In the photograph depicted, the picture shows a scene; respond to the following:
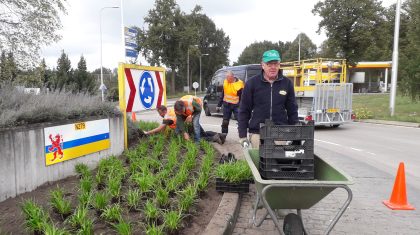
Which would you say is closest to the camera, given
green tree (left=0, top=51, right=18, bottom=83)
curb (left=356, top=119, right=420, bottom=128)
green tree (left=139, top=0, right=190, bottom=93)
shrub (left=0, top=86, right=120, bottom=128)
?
shrub (left=0, top=86, right=120, bottom=128)

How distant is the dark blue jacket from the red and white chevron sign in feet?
10.5

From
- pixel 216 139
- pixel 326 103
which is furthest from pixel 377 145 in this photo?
pixel 216 139

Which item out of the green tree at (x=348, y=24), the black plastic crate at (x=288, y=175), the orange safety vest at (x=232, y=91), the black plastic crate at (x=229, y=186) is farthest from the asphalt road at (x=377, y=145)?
the green tree at (x=348, y=24)

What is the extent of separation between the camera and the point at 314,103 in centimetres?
1298

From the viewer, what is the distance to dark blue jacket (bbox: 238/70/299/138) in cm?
455

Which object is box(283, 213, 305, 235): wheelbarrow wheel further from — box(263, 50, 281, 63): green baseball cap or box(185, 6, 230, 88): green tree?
box(185, 6, 230, 88): green tree

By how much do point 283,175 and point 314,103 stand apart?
32.9 ft

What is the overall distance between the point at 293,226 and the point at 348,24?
130 ft

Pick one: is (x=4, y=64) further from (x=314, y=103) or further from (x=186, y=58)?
(x=186, y=58)

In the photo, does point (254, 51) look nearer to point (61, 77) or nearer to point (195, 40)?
point (195, 40)

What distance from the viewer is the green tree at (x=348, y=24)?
3838cm

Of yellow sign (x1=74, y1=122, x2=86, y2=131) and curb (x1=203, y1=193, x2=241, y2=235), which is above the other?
yellow sign (x1=74, y1=122, x2=86, y2=131)

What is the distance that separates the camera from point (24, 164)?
4.60 metres

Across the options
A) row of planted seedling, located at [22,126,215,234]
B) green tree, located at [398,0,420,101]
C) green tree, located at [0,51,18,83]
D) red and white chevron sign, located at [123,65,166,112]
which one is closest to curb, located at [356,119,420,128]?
green tree, located at [398,0,420,101]
